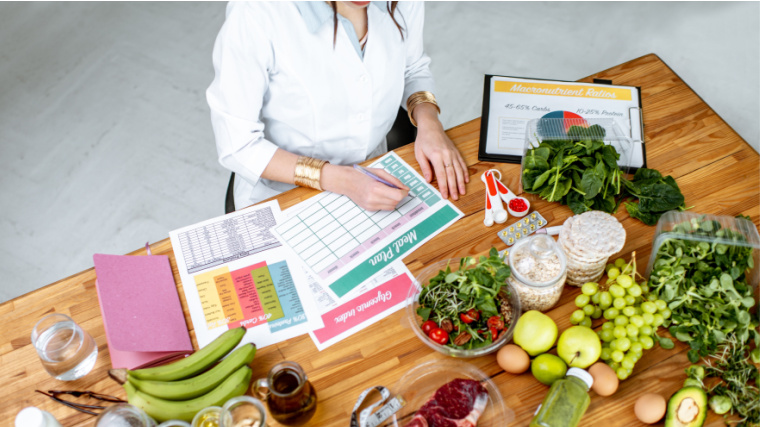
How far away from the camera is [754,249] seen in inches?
42.3

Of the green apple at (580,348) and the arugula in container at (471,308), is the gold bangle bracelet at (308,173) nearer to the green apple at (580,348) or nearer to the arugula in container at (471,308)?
the arugula in container at (471,308)

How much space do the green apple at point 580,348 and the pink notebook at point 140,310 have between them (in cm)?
74

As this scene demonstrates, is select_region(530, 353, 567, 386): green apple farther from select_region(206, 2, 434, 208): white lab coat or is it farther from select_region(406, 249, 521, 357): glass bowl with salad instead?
select_region(206, 2, 434, 208): white lab coat

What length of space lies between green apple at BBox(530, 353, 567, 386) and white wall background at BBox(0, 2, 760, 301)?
1.86m

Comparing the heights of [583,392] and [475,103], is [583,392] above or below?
above

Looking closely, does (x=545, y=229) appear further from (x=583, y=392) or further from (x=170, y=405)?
(x=170, y=405)

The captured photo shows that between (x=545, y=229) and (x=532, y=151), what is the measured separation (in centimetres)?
18

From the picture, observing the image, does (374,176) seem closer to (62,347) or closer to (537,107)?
(537,107)

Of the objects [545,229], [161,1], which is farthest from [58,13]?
[545,229]

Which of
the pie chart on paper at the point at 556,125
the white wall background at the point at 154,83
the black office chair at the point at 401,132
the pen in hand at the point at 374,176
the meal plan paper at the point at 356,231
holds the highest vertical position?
the pie chart on paper at the point at 556,125

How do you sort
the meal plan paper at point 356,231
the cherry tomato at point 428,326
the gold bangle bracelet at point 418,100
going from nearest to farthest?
the cherry tomato at point 428,326 < the meal plan paper at point 356,231 < the gold bangle bracelet at point 418,100

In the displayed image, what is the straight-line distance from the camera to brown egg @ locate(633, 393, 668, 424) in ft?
3.22

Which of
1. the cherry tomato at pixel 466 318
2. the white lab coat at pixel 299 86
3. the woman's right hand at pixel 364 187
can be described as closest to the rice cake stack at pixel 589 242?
the cherry tomato at pixel 466 318

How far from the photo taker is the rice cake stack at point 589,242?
1.08 meters
